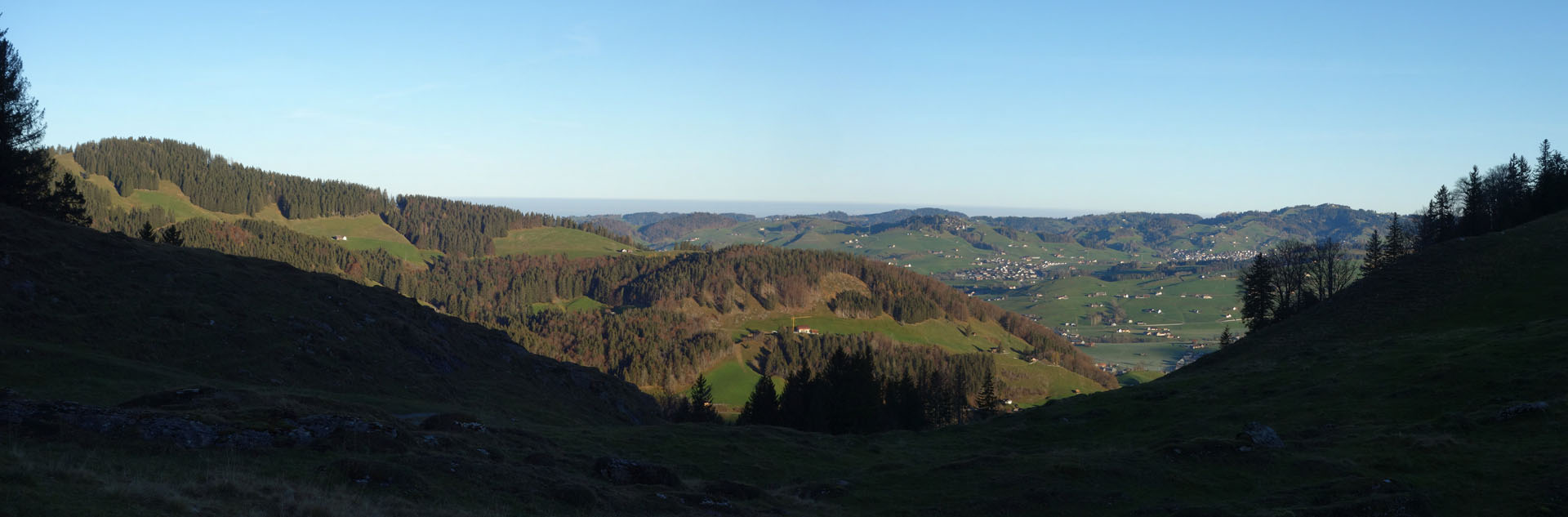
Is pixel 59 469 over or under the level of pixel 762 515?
over

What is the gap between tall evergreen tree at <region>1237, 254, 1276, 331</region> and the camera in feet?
302

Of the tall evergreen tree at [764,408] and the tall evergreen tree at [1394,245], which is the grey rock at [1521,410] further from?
the tall evergreen tree at [1394,245]

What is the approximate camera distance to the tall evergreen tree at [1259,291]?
92.2 metres

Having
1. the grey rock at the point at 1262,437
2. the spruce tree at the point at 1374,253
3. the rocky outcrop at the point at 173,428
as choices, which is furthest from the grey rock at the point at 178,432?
the spruce tree at the point at 1374,253

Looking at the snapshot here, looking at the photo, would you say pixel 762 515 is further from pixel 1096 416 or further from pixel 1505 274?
pixel 1505 274

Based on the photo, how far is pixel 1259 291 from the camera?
307 ft

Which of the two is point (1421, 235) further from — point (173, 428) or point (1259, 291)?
point (173, 428)

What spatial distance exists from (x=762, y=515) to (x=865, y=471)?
41.0 feet

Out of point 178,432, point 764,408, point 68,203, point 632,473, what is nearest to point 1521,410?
point 632,473

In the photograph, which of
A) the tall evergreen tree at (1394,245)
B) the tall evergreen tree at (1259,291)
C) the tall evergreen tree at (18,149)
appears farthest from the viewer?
the tall evergreen tree at (1394,245)

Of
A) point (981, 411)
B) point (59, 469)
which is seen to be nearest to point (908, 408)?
point (981, 411)

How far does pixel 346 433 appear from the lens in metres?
24.8

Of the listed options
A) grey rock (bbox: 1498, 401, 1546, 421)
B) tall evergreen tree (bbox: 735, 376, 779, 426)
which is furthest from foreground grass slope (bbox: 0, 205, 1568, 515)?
tall evergreen tree (bbox: 735, 376, 779, 426)

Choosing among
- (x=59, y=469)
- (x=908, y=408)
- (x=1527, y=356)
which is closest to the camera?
(x=59, y=469)
